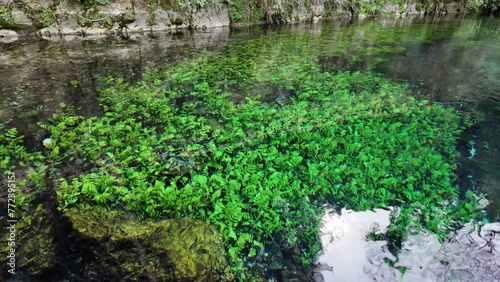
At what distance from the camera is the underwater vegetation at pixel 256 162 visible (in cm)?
372

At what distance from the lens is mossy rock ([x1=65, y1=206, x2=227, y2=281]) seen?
2.96 meters

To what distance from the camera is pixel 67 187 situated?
4031 millimetres

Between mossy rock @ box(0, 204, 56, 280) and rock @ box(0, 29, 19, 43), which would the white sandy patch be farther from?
rock @ box(0, 29, 19, 43)

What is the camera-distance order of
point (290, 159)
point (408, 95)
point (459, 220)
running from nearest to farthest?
1. point (459, 220)
2. point (290, 159)
3. point (408, 95)

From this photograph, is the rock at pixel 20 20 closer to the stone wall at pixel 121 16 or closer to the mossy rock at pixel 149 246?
the stone wall at pixel 121 16

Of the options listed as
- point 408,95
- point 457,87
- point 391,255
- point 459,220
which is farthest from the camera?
point 457,87

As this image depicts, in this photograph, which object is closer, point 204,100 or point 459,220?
point 459,220

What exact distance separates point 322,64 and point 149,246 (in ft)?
30.9

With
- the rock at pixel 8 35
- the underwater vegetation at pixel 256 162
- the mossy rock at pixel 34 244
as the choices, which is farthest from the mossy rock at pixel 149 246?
the rock at pixel 8 35

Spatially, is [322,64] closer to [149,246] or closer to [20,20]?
[149,246]

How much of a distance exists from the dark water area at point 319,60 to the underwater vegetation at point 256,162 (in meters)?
0.50

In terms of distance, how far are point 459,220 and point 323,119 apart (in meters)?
3.19

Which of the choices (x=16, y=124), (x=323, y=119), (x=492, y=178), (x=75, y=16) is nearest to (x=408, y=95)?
(x=323, y=119)

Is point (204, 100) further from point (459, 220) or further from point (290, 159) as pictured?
point (459, 220)
